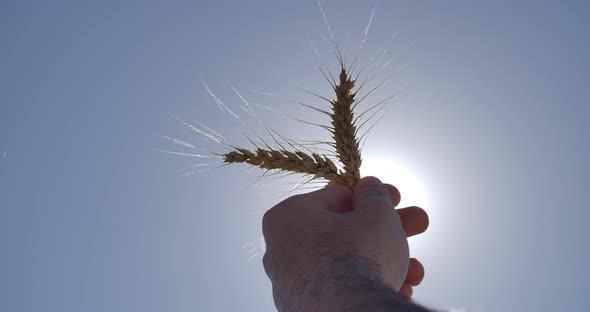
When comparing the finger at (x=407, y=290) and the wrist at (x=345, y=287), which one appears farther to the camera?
the finger at (x=407, y=290)

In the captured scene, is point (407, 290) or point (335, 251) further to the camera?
point (407, 290)

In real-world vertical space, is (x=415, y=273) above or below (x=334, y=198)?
below

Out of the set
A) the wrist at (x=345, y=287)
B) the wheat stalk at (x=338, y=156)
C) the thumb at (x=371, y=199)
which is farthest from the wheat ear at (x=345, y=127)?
the wrist at (x=345, y=287)

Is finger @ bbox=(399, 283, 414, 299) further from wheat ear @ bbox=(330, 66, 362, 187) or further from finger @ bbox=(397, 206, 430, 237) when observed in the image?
wheat ear @ bbox=(330, 66, 362, 187)

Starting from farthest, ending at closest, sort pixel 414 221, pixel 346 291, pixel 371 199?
1. pixel 414 221
2. pixel 371 199
3. pixel 346 291

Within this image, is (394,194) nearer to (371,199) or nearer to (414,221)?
(414,221)

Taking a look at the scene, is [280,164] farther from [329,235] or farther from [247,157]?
[329,235]

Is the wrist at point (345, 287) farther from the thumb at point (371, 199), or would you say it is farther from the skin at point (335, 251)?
the thumb at point (371, 199)

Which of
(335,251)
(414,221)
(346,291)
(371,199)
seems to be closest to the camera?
(346,291)

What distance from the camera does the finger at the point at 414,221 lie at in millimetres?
2586

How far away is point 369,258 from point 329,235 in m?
0.20

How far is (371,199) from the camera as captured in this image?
207 cm

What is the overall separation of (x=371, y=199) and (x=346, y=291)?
0.84 metres

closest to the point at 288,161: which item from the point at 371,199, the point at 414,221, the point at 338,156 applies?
the point at 338,156
